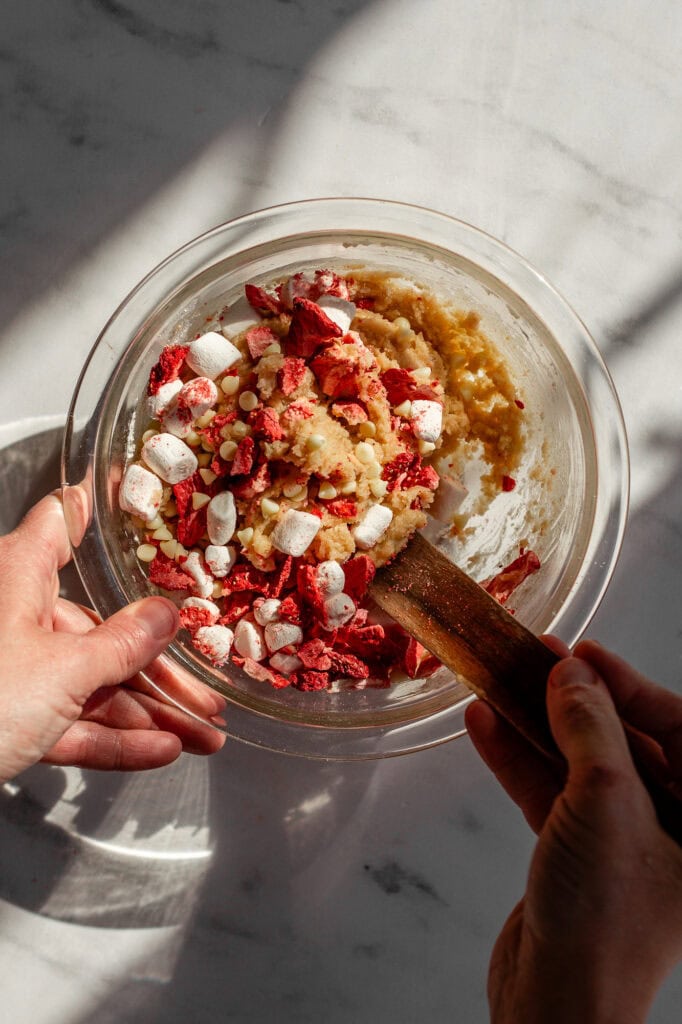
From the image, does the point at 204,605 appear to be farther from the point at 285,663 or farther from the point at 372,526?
the point at 372,526

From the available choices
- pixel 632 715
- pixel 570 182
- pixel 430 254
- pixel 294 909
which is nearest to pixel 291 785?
pixel 294 909

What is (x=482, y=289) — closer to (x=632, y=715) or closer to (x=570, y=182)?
(x=570, y=182)

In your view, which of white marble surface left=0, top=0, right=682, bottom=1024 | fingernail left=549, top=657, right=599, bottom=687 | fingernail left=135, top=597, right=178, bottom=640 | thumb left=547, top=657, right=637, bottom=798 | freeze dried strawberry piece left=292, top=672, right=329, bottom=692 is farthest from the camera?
white marble surface left=0, top=0, right=682, bottom=1024

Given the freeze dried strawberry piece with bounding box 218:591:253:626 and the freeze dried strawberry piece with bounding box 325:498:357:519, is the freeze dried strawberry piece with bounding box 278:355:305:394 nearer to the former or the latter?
the freeze dried strawberry piece with bounding box 325:498:357:519

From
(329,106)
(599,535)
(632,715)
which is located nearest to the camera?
(632,715)

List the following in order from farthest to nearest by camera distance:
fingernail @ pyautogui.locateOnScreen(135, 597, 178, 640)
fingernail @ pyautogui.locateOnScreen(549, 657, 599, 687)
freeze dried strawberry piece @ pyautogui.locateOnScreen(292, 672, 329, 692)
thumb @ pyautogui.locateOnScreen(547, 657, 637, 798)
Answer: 1. freeze dried strawberry piece @ pyautogui.locateOnScreen(292, 672, 329, 692)
2. fingernail @ pyautogui.locateOnScreen(135, 597, 178, 640)
3. fingernail @ pyautogui.locateOnScreen(549, 657, 599, 687)
4. thumb @ pyautogui.locateOnScreen(547, 657, 637, 798)

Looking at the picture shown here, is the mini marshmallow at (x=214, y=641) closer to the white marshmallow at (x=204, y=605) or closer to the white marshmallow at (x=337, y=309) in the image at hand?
the white marshmallow at (x=204, y=605)

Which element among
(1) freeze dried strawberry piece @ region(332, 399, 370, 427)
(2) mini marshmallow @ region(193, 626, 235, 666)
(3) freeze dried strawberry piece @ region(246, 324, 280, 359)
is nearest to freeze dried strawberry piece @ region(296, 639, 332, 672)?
(2) mini marshmallow @ region(193, 626, 235, 666)
